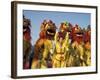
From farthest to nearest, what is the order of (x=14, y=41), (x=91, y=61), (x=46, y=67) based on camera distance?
(x=91, y=61) → (x=46, y=67) → (x=14, y=41)

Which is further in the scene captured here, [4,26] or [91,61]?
[91,61]

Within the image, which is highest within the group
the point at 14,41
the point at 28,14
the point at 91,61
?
the point at 28,14

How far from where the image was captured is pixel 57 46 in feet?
7.24

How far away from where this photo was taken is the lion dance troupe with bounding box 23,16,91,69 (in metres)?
2.10

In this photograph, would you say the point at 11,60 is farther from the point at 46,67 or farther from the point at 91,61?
the point at 91,61

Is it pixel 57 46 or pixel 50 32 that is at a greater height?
pixel 50 32

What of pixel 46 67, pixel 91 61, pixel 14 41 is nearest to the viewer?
pixel 14 41

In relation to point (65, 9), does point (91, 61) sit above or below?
below

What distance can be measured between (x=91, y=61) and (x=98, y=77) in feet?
0.54

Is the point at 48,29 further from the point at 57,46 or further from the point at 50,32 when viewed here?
the point at 57,46

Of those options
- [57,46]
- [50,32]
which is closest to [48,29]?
[50,32]

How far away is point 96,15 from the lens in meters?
2.39

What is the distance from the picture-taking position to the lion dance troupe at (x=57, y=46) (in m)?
2.10

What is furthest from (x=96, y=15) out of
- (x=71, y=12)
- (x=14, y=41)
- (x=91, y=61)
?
(x=14, y=41)
